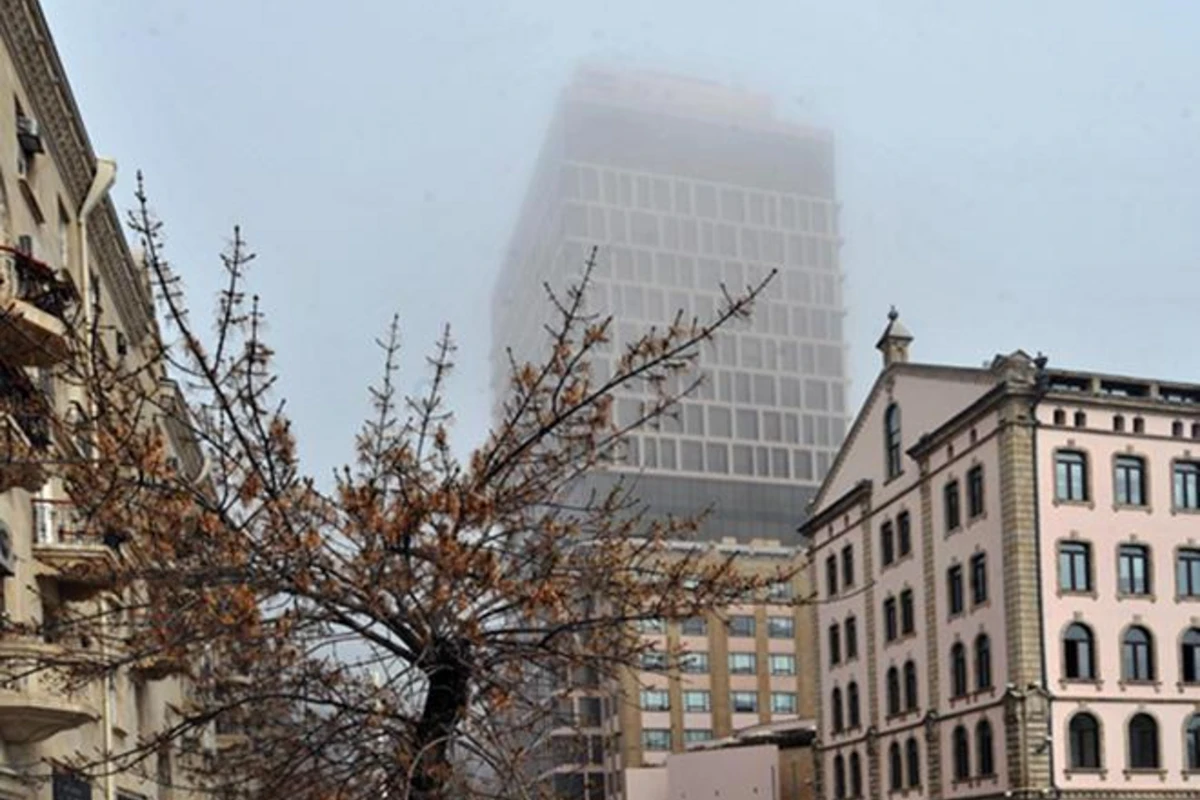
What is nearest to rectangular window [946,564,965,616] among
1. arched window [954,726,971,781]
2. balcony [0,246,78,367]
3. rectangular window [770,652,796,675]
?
arched window [954,726,971,781]

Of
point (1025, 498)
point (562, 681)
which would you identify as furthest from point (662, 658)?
point (1025, 498)

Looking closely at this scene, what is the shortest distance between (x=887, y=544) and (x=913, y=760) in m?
7.13

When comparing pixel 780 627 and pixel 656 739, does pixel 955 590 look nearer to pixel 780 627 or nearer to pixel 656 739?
pixel 656 739

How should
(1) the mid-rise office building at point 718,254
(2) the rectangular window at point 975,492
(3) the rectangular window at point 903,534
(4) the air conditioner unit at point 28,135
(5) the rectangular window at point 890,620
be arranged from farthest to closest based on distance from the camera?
(1) the mid-rise office building at point 718,254 < (5) the rectangular window at point 890,620 < (3) the rectangular window at point 903,534 < (2) the rectangular window at point 975,492 < (4) the air conditioner unit at point 28,135

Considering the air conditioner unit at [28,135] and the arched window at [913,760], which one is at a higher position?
the air conditioner unit at [28,135]

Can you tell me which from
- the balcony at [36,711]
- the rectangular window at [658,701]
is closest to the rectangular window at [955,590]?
the balcony at [36,711]

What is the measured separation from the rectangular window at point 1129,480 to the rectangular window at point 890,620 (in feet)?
31.8

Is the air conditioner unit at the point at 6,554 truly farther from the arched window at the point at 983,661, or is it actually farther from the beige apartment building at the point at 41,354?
the arched window at the point at 983,661

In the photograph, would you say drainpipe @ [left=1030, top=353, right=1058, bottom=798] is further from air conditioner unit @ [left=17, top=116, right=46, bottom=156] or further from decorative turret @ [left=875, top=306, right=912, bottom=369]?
air conditioner unit @ [left=17, top=116, right=46, bottom=156]

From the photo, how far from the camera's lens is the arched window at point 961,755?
134 ft

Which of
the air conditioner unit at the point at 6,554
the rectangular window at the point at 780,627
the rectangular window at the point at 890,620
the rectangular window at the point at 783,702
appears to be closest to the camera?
the air conditioner unit at the point at 6,554

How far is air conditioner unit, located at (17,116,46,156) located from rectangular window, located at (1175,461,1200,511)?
32.9 meters

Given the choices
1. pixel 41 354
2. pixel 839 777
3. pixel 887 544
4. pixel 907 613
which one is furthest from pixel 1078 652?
pixel 41 354

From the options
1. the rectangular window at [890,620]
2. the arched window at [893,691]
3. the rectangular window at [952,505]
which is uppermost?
the rectangular window at [952,505]
